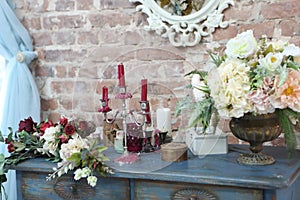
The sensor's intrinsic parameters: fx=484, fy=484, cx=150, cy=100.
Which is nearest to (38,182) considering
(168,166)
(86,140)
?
(86,140)

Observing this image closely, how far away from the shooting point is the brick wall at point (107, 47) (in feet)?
6.18

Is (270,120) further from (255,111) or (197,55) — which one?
(197,55)

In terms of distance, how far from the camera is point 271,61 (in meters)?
1.61

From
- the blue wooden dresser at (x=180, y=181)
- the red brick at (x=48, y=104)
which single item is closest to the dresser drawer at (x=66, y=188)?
the blue wooden dresser at (x=180, y=181)

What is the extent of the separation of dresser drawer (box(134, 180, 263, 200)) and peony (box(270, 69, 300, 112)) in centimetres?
30

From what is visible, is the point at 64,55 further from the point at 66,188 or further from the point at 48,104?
the point at 66,188

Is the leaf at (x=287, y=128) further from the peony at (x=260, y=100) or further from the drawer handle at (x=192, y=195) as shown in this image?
the drawer handle at (x=192, y=195)

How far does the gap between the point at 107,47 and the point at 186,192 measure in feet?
3.23

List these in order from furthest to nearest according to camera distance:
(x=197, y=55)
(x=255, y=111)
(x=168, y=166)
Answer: (x=197, y=55) → (x=168, y=166) → (x=255, y=111)

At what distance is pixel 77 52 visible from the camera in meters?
2.54

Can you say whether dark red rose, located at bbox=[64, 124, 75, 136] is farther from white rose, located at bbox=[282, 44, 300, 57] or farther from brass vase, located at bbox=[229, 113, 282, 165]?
white rose, located at bbox=[282, 44, 300, 57]

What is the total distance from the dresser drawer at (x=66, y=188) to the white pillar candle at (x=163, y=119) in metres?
0.27

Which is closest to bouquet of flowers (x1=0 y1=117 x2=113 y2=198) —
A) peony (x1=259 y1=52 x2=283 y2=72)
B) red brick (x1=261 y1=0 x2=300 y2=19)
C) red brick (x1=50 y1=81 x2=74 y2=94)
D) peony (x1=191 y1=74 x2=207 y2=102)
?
peony (x1=191 y1=74 x2=207 y2=102)

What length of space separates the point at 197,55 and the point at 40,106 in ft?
3.06
